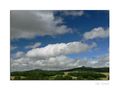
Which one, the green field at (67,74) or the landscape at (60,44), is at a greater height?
the landscape at (60,44)

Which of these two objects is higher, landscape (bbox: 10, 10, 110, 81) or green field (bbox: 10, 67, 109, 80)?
landscape (bbox: 10, 10, 110, 81)

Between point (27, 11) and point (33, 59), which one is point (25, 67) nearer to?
point (33, 59)

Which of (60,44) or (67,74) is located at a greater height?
(60,44)
